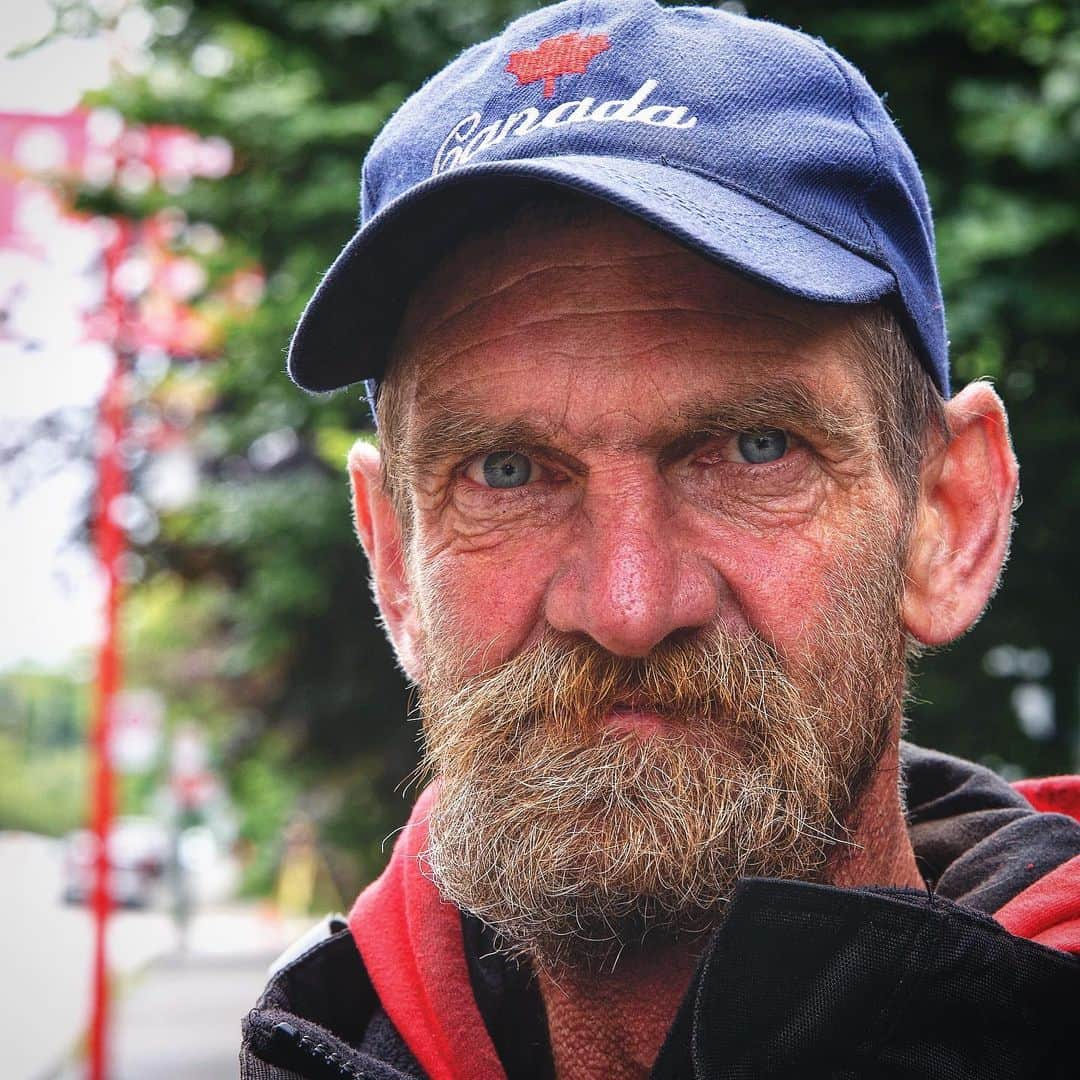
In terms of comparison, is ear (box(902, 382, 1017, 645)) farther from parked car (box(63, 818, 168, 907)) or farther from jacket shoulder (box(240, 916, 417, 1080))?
parked car (box(63, 818, 168, 907))

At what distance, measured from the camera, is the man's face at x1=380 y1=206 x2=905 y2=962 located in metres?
1.62

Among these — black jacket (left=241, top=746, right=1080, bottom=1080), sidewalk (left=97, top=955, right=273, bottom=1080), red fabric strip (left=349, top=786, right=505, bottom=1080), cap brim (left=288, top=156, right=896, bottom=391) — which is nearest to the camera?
black jacket (left=241, top=746, right=1080, bottom=1080)

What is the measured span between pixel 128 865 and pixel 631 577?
37.6m

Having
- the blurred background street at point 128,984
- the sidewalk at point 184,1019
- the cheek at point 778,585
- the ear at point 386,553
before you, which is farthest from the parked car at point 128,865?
the cheek at point 778,585

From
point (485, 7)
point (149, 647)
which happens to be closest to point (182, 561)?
point (485, 7)

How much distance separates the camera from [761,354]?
1.66 meters

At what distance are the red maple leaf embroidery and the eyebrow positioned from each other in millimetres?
422

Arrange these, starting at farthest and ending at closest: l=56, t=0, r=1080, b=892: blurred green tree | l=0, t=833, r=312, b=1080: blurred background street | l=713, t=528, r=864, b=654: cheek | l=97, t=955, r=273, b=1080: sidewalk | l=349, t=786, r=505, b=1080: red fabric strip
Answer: l=0, t=833, r=312, b=1080: blurred background street, l=97, t=955, r=273, b=1080: sidewalk, l=56, t=0, r=1080, b=892: blurred green tree, l=349, t=786, r=505, b=1080: red fabric strip, l=713, t=528, r=864, b=654: cheek

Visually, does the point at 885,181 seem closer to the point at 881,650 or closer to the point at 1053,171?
the point at 881,650

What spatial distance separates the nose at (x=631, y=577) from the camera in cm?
159

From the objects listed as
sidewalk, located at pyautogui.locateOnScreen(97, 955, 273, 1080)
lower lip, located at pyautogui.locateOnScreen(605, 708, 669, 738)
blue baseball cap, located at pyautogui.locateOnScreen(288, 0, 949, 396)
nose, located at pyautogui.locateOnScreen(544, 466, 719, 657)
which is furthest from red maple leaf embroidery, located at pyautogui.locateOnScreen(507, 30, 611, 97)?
sidewalk, located at pyautogui.locateOnScreen(97, 955, 273, 1080)

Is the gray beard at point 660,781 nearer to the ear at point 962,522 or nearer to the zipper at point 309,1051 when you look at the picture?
the ear at point 962,522

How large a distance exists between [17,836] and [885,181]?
3435 centimetres

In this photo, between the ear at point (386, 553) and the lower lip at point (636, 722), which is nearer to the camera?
the lower lip at point (636, 722)
